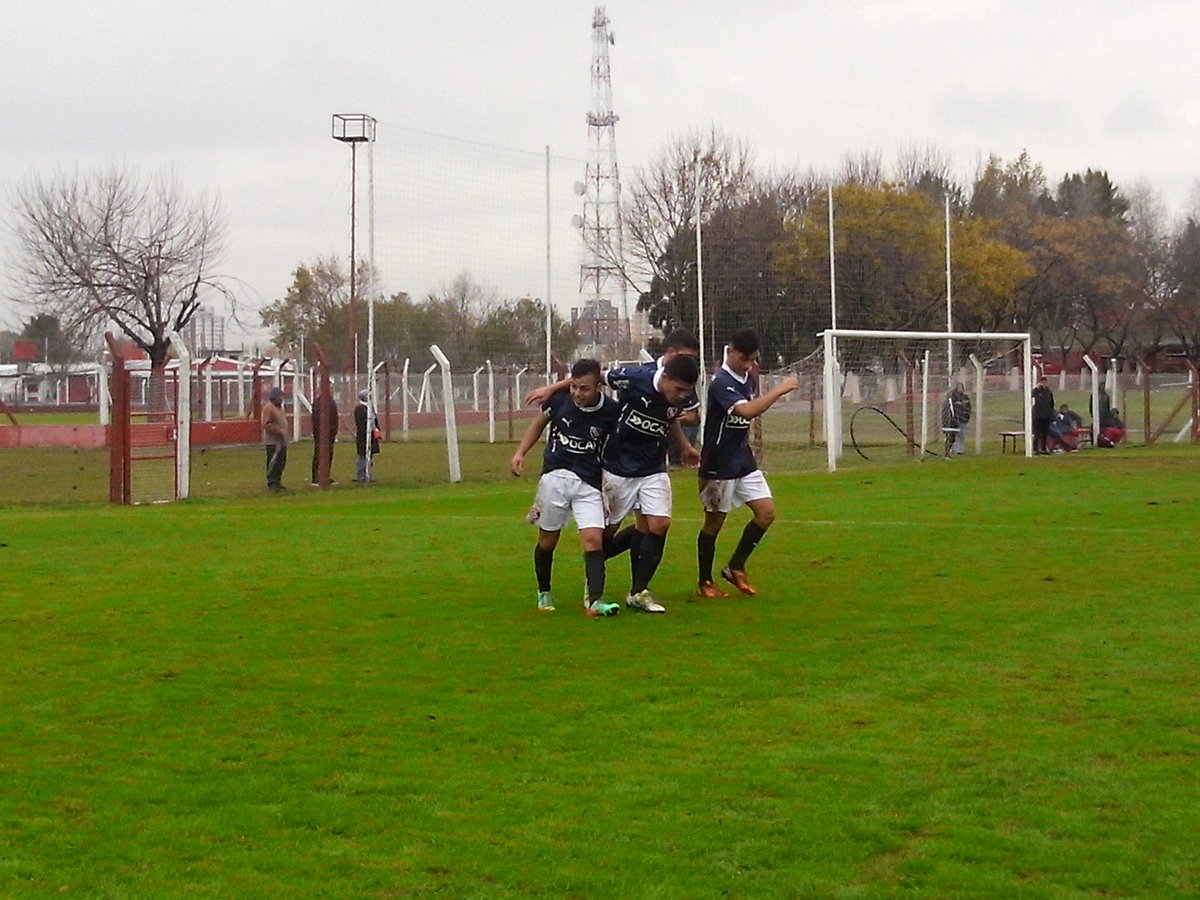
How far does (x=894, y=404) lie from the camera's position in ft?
103

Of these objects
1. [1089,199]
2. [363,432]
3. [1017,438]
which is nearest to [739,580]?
[363,432]

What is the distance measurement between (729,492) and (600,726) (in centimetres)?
448

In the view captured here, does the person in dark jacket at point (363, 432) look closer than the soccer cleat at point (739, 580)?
No

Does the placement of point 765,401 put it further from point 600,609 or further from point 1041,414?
point 1041,414

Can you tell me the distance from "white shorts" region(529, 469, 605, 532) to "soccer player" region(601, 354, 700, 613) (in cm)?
24

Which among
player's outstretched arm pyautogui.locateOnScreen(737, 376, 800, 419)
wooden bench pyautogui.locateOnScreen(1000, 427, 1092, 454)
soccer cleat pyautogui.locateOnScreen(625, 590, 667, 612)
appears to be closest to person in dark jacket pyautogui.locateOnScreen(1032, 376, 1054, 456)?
wooden bench pyautogui.locateOnScreen(1000, 427, 1092, 454)

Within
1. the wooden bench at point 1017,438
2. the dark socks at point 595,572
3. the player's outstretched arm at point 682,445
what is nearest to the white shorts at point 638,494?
the player's outstretched arm at point 682,445

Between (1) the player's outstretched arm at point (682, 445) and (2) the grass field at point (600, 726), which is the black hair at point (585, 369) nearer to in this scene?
(1) the player's outstretched arm at point (682, 445)

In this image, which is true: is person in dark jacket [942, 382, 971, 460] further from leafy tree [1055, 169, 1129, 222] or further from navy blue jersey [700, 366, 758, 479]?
leafy tree [1055, 169, 1129, 222]

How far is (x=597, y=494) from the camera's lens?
1045 centimetres

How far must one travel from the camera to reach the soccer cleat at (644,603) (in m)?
10.5

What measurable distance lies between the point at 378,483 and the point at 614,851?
20.8 m

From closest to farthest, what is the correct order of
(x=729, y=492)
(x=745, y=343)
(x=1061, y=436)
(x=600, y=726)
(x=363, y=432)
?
(x=600, y=726), (x=745, y=343), (x=729, y=492), (x=363, y=432), (x=1061, y=436)

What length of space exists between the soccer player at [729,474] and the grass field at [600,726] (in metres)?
0.47
